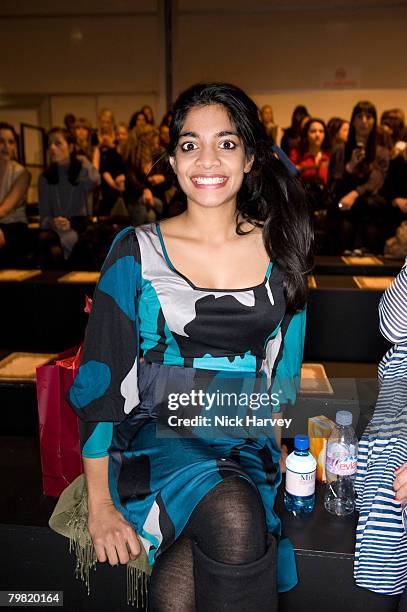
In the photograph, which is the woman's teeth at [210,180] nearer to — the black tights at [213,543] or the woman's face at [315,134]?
the black tights at [213,543]

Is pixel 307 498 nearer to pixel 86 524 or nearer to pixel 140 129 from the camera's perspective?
pixel 86 524

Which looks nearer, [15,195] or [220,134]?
[220,134]

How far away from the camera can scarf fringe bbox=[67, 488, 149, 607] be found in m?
1.20

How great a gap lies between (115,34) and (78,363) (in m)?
7.47

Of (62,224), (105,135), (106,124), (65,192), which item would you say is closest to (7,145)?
(65,192)

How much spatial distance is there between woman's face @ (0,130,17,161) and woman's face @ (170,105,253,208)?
298cm

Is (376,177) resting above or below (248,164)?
below

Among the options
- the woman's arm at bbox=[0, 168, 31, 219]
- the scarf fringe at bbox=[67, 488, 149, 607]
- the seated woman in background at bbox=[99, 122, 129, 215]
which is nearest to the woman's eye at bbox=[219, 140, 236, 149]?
the scarf fringe at bbox=[67, 488, 149, 607]

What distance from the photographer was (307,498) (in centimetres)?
130

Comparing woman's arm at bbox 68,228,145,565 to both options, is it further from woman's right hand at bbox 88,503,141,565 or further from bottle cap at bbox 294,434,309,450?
bottle cap at bbox 294,434,309,450

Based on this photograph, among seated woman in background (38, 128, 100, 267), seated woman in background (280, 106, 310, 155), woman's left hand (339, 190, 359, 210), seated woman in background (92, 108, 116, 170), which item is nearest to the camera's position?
seated woman in background (38, 128, 100, 267)

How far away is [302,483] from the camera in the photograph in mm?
1294

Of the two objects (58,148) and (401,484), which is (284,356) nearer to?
(401,484)

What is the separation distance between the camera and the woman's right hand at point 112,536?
3.71 ft
